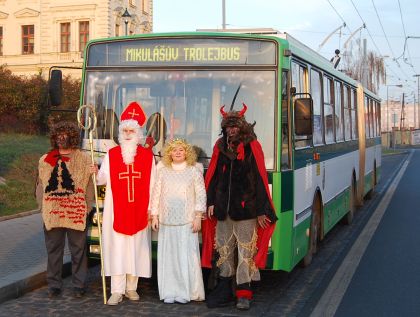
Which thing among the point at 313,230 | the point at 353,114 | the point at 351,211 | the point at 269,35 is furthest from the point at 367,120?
the point at 269,35

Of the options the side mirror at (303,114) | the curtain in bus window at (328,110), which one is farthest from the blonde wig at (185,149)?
the curtain in bus window at (328,110)

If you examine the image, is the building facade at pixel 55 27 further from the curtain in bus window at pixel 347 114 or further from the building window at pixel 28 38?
the curtain in bus window at pixel 347 114

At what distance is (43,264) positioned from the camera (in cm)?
839

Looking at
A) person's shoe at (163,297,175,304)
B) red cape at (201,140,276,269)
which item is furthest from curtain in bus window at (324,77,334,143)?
person's shoe at (163,297,175,304)

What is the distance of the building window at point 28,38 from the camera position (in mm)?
57281

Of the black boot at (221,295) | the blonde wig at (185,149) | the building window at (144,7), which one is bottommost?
the black boot at (221,295)

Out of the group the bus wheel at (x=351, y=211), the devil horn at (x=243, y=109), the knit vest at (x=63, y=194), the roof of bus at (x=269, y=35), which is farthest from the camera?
the bus wheel at (x=351, y=211)

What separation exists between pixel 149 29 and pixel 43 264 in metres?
53.5

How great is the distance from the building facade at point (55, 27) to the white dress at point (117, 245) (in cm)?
4673

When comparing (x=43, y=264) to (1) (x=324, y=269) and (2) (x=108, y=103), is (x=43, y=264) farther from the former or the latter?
(1) (x=324, y=269)

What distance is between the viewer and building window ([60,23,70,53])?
55222mm

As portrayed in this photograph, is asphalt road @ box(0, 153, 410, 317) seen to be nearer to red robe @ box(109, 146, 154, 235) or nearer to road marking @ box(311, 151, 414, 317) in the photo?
road marking @ box(311, 151, 414, 317)

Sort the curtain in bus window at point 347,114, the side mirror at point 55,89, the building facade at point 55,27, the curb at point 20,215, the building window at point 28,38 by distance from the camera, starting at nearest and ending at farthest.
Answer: the side mirror at point 55,89, the curtain in bus window at point 347,114, the curb at point 20,215, the building facade at point 55,27, the building window at point 28,38

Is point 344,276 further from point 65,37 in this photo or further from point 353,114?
point 65,37
